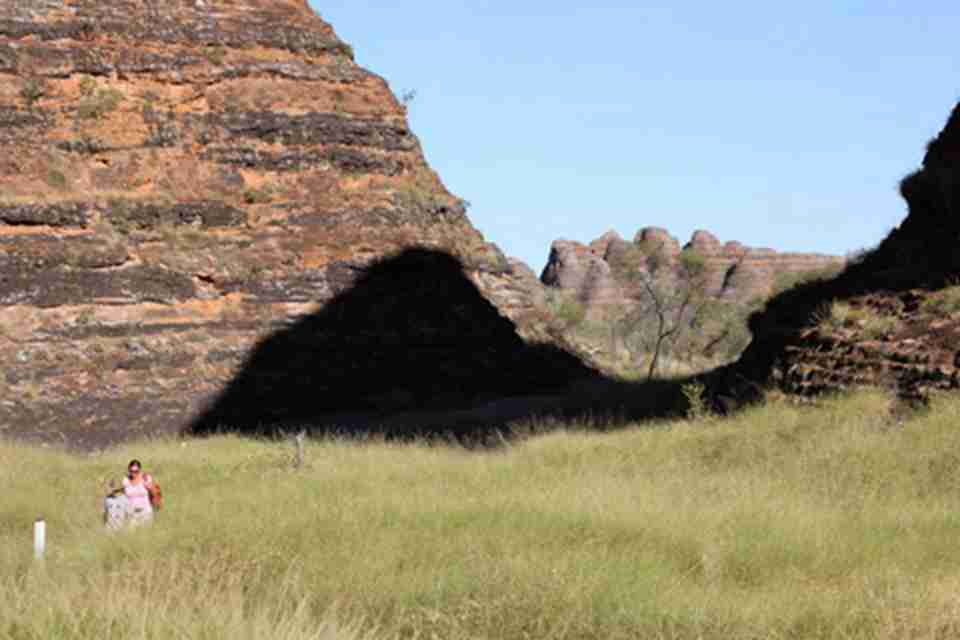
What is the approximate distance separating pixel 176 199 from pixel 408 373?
6.96 meters

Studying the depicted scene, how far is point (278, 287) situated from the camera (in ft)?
84.1

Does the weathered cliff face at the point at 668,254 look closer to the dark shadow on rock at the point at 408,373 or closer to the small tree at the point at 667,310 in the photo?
the small tree at the point at 667,310

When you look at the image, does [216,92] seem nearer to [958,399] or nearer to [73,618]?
[958,399]

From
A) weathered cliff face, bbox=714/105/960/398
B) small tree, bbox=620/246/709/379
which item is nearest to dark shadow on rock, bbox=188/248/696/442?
weathered cliff face, bbox=714/105/960/398

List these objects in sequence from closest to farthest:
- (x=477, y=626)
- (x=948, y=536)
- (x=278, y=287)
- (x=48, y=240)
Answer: (x=477, y=626) < (x=948, y=536) < (x=48, y=240) < (x=278, y=287)

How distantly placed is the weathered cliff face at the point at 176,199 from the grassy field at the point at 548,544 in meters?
7.97

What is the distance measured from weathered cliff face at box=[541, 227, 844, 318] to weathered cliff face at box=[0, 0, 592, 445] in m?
72.7

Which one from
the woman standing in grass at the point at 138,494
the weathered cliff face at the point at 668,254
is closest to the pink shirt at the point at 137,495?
the woman standing in grass at the point at 138,494

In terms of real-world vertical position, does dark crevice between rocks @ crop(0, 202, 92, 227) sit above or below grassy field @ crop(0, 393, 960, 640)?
above

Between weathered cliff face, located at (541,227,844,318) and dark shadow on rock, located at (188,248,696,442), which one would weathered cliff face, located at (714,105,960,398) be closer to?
dark shadow on rock, located at (188,248,696,442)

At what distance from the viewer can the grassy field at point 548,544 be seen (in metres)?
6.11

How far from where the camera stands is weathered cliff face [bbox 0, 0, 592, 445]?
2214 centimetres

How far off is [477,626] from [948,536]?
4.24m

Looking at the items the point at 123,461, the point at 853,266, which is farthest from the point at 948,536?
the point at 123,461
